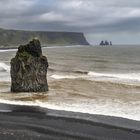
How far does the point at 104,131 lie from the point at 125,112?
3739 millimetres

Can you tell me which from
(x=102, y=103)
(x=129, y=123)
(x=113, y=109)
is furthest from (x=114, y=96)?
(x=129, y=123)

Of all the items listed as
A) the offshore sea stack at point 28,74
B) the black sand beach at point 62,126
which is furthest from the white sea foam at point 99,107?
the offshore sea stack at point 28,74

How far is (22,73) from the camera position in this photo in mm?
24047

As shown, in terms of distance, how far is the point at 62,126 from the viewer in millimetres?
14898

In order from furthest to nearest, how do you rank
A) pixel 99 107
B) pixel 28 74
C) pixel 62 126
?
pixel 28 74 < pixel 99 107 < pixel 62 126

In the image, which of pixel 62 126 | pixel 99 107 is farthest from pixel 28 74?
pixel 62 126

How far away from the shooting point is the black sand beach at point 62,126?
13.5 metres

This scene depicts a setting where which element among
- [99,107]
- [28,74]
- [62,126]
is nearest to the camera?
[62,126]

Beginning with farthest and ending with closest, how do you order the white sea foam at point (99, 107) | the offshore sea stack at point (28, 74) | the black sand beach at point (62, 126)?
the offshore sea stack at point (28, 74), the white sea foam at point (99, 107), the black sand beach at point (62, 126)

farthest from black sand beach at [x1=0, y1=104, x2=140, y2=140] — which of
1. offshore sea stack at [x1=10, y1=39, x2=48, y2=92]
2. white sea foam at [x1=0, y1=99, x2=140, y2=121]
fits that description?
offshore sea stack at [x1=10, y1=39, x2=48, y2=92]

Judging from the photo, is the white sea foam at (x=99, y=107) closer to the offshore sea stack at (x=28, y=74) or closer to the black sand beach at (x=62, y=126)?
the black sand beach at (x=62, y=126)

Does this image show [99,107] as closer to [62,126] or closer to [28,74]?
[62,126]

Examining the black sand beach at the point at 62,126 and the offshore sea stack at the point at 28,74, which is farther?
the offshore sea stack at the point at 28,74

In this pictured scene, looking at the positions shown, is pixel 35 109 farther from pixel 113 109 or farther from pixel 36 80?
pixel 36 80
